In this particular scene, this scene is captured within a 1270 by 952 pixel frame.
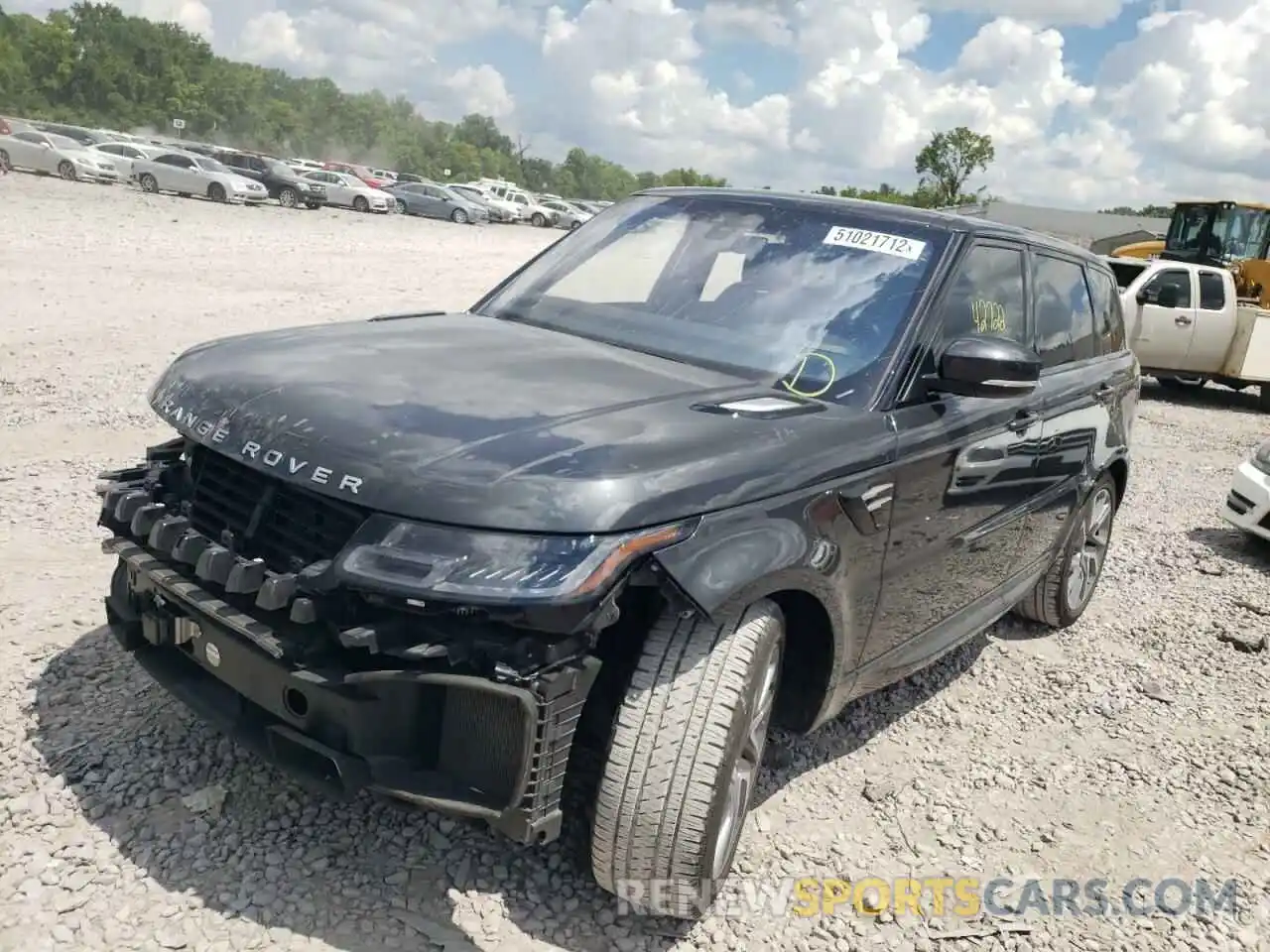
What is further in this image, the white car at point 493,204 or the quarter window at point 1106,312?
the white car at point 493,204

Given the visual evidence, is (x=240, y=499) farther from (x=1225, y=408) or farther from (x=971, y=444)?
(x=1225, y=408)

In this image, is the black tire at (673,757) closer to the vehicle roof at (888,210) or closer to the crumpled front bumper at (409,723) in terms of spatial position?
the crumpled front bumper at (409,723)

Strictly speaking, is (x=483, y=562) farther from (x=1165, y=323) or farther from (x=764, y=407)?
(x=1165, y=323)

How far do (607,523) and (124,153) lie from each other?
38776mm

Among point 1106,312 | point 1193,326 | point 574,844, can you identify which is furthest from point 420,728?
point 1193,326

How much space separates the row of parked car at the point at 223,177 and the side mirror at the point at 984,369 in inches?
1253

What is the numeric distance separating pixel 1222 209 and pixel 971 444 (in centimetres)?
1865

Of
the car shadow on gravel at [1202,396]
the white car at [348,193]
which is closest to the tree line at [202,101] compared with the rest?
the white car at [348,193]

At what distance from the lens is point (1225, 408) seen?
47.0 ft

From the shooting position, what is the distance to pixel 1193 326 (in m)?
13.8

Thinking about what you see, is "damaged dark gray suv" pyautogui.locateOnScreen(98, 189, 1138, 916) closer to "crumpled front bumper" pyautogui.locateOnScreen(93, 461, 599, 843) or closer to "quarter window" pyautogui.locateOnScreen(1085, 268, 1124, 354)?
"crumpled front bumper" pyautogui.locateOnScreen(93, 461, 599, 843)

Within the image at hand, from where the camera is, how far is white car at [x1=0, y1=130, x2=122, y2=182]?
32.2 metres

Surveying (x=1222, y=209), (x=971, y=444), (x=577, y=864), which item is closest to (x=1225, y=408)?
(x=1222, y=209)

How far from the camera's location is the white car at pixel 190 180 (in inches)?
1233
